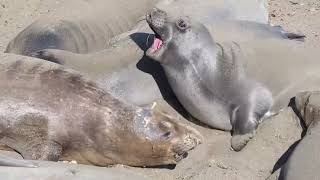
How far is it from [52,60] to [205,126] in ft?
3.89

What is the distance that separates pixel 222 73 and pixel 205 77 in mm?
134

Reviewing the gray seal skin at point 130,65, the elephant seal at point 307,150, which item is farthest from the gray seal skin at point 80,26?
the elephant seal at point 307,150

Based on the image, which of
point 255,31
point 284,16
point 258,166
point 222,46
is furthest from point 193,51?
point 284,16

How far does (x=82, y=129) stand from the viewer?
4.94 meters

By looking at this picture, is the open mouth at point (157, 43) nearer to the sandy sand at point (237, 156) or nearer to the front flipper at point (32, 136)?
the sandy sand at point (237, 156)

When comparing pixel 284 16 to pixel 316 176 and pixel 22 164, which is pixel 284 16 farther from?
pixel 22 164

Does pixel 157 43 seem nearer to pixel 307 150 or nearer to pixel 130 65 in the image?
pixel 130 65

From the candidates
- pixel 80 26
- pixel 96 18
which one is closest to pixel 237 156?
pixel 80 26

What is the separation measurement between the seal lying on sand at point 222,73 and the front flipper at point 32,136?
1.04m

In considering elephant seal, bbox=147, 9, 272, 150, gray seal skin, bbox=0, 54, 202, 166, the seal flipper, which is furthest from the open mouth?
the seal flipper

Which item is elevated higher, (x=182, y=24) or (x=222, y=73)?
(x=182, y=24)

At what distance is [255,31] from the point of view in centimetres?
621

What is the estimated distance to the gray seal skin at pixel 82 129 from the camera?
16.0ft

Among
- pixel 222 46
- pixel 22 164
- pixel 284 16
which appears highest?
pixel 22 164
